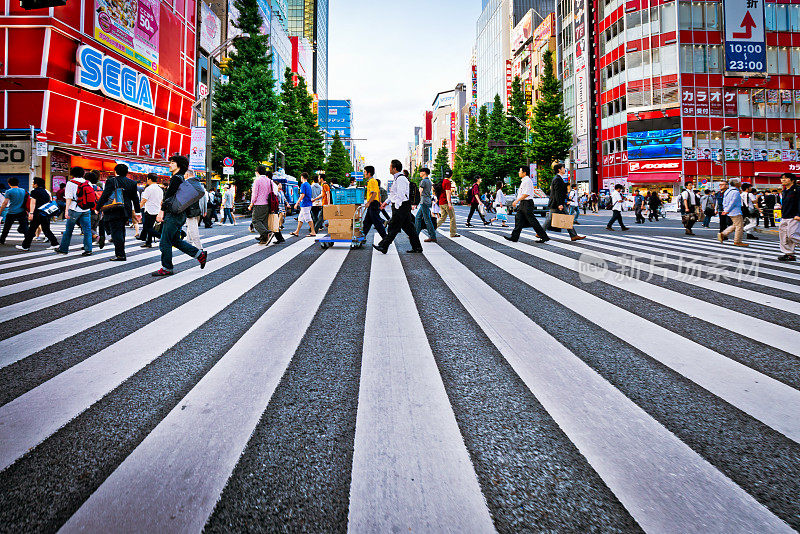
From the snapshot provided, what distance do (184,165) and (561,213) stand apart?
744cm

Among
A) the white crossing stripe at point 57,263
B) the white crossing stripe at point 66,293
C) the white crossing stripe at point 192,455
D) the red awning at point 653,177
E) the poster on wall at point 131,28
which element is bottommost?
the white crossing stripe at point 57,263

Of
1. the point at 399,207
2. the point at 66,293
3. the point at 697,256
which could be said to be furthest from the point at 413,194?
the point at 66,293

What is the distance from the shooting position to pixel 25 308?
463 cm

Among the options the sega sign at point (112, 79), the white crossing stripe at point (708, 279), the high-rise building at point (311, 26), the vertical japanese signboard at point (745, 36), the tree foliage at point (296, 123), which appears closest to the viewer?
the white crossing stripe at point (708, 279)

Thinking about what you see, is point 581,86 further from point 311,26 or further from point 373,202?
point 311,26

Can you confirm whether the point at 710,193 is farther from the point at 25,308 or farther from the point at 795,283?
the point at 25,308

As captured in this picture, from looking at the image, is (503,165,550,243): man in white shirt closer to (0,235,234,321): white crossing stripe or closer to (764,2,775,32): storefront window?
(0,235,234,321): white crossing stripe

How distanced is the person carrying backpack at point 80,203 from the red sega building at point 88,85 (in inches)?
553

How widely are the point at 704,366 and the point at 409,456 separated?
2.00 m

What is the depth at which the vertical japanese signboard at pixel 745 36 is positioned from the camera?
38.3 metres

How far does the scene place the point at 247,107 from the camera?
1275 inches

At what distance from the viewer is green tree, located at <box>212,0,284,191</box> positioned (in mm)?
32219

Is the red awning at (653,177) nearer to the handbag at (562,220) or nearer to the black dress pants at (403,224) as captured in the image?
the handbag at (562,220)

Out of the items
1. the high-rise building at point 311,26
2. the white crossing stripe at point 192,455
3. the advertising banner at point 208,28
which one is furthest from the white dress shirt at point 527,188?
the high-rise building at point 311,26
